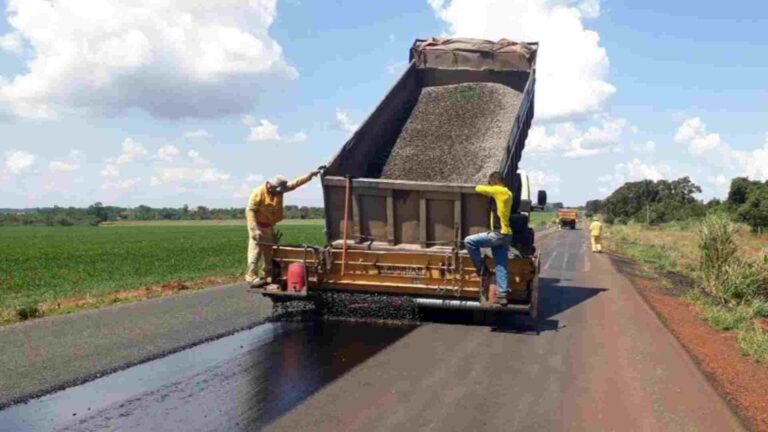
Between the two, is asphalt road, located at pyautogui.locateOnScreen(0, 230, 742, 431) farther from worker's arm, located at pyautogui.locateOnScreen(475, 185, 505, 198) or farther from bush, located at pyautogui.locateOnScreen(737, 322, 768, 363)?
worker's arm, located at pyautogui.locateOnScreen(475, 185, 505, 198)

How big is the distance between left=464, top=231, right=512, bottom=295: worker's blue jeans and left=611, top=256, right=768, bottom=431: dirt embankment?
2178mm

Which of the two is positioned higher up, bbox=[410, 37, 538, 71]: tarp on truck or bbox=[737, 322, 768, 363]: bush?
bbox=[410, 37, 538, 71]: tarp on truck

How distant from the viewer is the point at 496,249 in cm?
822

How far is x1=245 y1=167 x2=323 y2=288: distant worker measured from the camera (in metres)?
8.88

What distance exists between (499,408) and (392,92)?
6.89m

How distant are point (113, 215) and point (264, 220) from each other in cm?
13574

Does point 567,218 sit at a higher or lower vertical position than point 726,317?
higher

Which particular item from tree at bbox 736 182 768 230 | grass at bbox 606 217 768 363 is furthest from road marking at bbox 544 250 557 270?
tree at bbox 736 182 768 230

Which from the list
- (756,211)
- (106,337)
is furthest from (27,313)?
(756,211)

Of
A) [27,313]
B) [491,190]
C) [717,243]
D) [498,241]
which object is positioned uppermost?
[491,190]

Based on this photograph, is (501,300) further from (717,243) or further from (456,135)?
(717,243)

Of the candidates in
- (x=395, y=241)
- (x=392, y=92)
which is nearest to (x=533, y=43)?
(x=392, y=92)

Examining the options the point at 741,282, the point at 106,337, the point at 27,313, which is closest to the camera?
the point at 106,337

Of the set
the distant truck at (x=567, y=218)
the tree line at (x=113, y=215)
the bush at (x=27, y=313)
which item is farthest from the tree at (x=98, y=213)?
the bush at (x=27, y=313)
